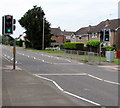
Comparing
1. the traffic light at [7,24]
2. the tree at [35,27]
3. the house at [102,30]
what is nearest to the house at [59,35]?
the house at [102,30]

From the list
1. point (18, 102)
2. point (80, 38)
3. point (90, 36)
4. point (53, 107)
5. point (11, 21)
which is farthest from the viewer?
point (80, 38)

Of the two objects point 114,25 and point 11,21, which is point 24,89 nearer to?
point 11,21

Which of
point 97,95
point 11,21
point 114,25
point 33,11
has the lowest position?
point 97,95

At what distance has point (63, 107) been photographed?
7.24m

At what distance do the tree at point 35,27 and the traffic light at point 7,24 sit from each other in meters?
49.5

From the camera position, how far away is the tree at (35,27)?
66312 mm

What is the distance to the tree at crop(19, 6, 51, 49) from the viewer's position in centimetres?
6631

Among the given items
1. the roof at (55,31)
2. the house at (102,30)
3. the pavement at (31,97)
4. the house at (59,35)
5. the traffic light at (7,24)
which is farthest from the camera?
the roof at (55,31)

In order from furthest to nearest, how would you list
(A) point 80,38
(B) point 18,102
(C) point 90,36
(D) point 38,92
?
(A) point 80,38
(C) point 90,36
(D) point 38,92
(B) point 18,102

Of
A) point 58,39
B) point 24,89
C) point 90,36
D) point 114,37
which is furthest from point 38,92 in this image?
point 58,39

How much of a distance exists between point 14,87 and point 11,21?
6418 mm

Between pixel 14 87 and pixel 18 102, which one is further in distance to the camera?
pixel 14 87

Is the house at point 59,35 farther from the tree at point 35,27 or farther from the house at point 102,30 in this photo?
the tree at point 35,27

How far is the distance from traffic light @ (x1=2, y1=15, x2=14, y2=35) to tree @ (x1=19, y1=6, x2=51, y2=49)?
162 feet
